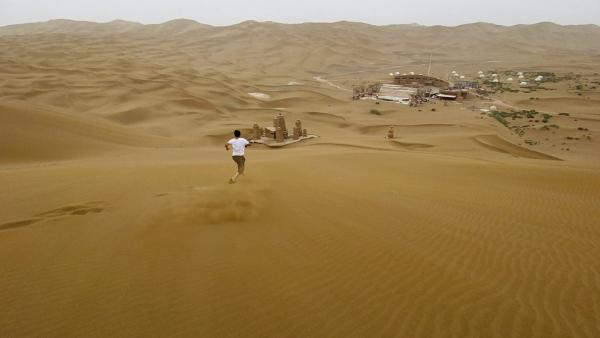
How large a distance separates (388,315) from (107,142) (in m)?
14.8

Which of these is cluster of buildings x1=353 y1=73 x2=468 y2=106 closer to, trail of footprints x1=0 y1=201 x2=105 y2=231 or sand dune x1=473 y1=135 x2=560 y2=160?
sand dune x1=473 y1=135 x2=560 y2=160

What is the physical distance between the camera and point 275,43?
8300cm

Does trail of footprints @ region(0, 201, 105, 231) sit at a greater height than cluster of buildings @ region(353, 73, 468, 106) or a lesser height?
lesser

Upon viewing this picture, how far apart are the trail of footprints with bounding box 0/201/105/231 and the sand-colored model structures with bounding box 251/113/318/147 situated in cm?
1187

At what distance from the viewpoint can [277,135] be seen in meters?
18.4

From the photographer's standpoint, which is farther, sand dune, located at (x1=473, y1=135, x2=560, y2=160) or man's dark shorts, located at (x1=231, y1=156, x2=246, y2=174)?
sand dune, located at (x1=473, y1=135, x2=560, y2=160)

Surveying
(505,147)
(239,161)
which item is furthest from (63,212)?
(505,147)

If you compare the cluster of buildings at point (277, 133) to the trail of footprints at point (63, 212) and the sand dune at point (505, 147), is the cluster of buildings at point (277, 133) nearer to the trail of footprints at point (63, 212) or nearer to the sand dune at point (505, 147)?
the sand dune at point (505, 147)

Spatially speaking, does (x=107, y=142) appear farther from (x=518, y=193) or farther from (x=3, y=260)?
(x=518, y=193)

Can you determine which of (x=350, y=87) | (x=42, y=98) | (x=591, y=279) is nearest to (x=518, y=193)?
(x=591, y=279)

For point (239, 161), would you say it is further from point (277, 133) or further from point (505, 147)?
point (505, 147)

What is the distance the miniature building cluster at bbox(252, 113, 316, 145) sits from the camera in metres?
18.3

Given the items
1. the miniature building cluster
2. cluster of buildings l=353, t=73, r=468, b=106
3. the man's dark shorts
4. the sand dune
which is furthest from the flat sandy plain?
cluster of buildings l=353, t=73, r=468, b=106

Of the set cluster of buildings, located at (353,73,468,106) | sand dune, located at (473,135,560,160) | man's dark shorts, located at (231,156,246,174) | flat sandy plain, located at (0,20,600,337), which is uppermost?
cluster of buildings, located at (353,73,468,106)
